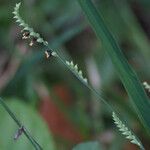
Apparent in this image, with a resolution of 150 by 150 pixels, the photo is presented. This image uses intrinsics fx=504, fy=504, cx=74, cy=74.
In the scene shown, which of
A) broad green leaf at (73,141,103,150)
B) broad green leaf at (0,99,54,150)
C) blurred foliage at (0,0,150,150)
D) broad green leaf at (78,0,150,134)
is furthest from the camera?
blurred foliage at (0,0,150,150)

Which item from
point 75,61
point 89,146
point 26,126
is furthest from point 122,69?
point 75,61

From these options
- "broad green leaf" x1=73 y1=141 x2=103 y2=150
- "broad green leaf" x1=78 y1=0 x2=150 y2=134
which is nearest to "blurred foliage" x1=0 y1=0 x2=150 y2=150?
"broad green leaf" x1=73 y1=141 x2=103 y2=150

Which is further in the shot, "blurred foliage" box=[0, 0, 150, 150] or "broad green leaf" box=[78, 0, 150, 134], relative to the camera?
"blurred foliage" box=[0, 0, 150, 150]

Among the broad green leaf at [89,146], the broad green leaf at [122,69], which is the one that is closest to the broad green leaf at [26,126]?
the broad green leaf at [89,146]

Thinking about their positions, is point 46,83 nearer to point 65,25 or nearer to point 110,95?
point 110,95

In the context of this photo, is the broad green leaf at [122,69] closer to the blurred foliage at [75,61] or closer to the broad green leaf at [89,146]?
the broad green leaf at [89,146]

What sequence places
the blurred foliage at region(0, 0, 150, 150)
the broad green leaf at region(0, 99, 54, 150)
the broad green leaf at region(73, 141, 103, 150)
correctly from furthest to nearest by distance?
1. the blurred foliage at region(0, 0, 150, 150)
2. the broad green leaf at region(0, 99, 54, 150)
3. the broad green leaf at region(73, 141, 103, 150)

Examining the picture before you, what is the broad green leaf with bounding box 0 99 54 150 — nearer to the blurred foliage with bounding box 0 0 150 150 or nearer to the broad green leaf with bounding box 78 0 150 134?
the blurred foliage with bounding box 0 0 150 150
